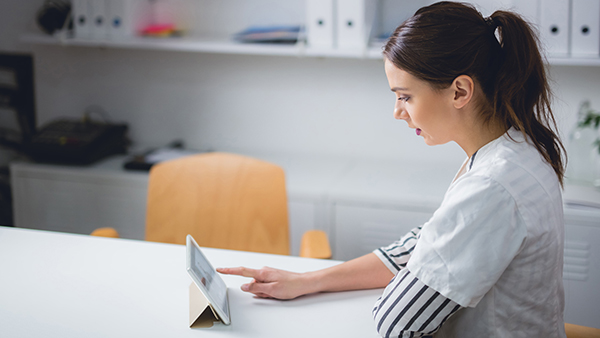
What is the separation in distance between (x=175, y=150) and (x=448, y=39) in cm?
186

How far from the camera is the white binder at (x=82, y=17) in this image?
2559mm

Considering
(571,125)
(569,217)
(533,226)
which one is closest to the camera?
→ (533,226)

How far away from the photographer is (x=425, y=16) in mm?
1052

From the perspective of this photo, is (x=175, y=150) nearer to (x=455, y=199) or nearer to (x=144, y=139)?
(x=144, y=139)

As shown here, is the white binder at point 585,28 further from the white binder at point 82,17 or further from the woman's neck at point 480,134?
the white binder at point 82,17

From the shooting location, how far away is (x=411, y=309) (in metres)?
1.00

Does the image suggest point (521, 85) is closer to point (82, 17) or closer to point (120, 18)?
point (120, 18)

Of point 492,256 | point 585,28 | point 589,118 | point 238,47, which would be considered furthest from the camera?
point 238,47

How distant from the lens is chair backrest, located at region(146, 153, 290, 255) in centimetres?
187

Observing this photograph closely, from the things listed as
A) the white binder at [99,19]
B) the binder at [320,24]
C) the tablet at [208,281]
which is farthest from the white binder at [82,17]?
the tablet at [208,281]

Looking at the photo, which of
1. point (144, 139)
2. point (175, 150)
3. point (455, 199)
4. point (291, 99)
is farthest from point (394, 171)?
point (455, 199)

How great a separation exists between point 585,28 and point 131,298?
180cm

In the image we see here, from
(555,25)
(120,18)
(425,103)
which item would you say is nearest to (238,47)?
(120,18)

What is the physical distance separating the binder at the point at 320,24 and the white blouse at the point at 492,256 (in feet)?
4.24
